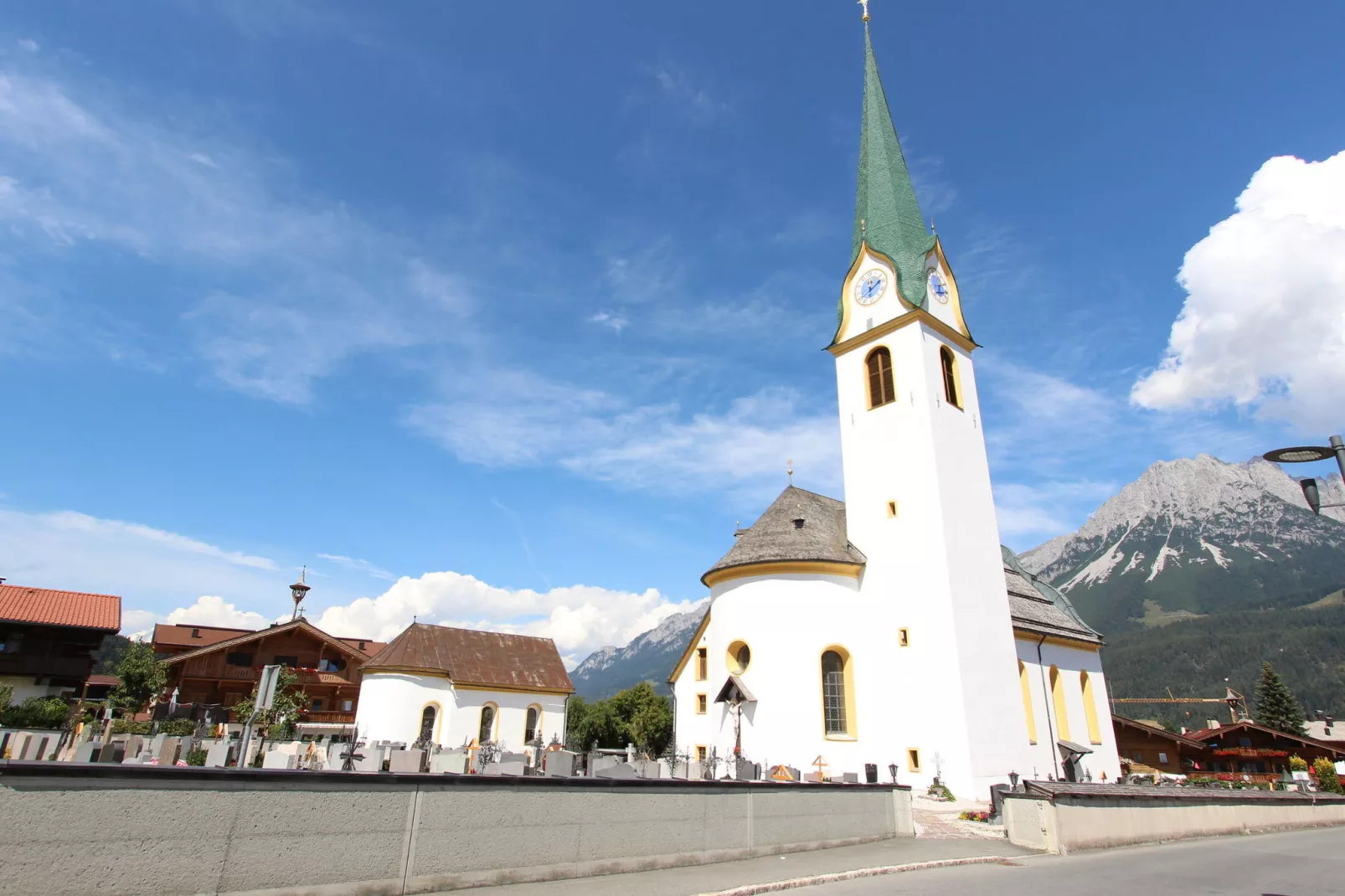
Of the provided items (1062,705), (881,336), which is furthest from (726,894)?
(1062,705)

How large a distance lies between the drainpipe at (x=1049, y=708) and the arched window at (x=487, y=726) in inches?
1045

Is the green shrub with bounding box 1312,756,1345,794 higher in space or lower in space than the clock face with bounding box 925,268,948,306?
lower

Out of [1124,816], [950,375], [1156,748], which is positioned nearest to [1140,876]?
[1124,816]

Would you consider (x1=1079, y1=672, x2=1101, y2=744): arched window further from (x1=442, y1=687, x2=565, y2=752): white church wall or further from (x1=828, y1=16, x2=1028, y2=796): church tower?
(x1=442, y1=687, x2=565, y2=752): white church wall

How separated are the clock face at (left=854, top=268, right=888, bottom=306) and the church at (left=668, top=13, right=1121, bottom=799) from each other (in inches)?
2.1

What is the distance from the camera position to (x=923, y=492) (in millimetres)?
26656

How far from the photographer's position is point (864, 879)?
10.8 meters

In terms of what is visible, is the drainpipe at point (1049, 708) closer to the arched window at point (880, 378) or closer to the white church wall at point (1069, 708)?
the white church wall at point (1069, 708)

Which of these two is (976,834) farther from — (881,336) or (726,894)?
(881,336)

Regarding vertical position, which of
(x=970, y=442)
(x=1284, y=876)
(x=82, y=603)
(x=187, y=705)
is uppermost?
(x=970, y=442)

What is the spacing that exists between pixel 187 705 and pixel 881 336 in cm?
3802

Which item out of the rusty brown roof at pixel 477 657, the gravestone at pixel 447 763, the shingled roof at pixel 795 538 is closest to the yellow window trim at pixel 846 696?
the shingled roof at pixel 795 538

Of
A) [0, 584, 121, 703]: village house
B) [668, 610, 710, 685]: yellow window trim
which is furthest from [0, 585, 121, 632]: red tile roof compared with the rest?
[668, 610, 710, 685]: yellow window trim

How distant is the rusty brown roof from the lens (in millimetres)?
38562
